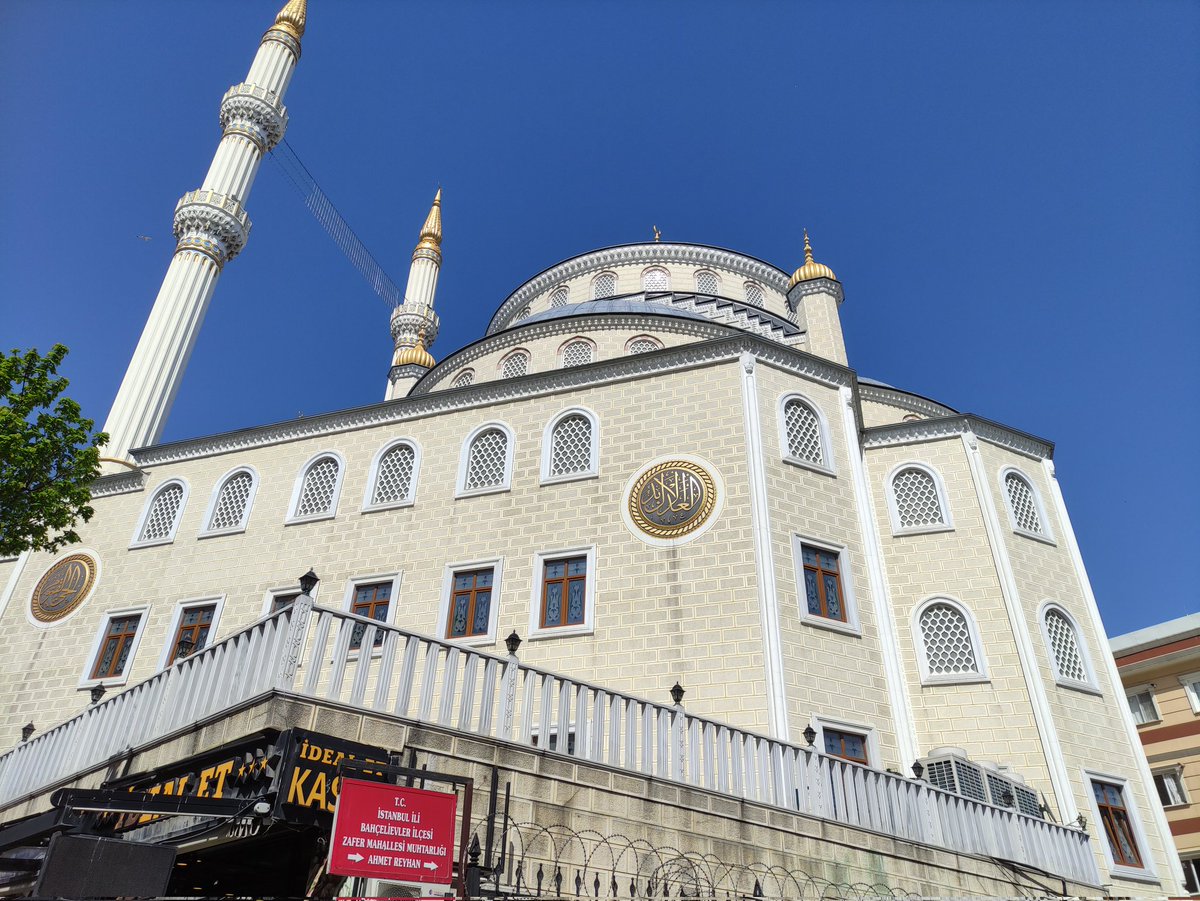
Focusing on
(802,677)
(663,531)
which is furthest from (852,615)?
(663,531)

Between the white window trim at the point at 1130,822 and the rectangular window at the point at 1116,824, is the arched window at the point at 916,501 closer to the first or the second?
the white window trim at the point at 1130,822

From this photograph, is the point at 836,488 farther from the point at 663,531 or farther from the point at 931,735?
the point at 931,735

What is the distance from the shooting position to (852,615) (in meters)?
13.2

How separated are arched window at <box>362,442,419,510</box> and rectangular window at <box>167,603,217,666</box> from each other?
3302 mm

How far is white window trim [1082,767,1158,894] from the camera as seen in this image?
40.4 feet

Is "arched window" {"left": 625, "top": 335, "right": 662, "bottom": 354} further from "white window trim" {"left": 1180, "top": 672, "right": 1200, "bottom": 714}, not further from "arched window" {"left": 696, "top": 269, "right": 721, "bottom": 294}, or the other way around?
"white window trim" {"left": 1180, "top": 672, "right": 1200, "bottom": 714}

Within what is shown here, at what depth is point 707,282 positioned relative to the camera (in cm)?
2703

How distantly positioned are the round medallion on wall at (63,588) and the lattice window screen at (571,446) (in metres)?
9.31

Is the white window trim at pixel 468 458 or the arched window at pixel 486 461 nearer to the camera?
the white window trim at pixel 468 458

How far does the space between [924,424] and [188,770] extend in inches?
531

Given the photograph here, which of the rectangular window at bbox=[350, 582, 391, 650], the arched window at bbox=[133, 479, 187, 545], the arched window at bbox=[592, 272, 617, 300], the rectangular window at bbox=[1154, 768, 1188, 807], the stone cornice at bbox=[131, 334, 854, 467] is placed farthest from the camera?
the arched window at bbox=[592, 272, 617, 300]

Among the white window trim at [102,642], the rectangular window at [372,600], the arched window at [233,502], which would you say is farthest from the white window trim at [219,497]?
the rectangular window at [372,600]

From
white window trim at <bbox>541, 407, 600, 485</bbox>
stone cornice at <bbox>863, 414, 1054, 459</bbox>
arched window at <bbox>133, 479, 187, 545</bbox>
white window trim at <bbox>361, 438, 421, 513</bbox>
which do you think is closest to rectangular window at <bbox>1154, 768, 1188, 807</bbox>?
stone cornice at <bbox>863, 414, 1054, 459</bbox>

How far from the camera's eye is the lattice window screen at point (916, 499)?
1568 cm
